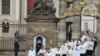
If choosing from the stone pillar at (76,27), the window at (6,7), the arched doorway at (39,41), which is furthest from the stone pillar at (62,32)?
the window at (6,7)

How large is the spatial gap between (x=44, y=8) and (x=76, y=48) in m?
3.00

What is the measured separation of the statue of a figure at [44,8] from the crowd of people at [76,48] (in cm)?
201

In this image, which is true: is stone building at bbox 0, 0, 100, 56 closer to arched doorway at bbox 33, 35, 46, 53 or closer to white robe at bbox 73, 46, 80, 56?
arched doorway at bbox 33, 35, 46, 53

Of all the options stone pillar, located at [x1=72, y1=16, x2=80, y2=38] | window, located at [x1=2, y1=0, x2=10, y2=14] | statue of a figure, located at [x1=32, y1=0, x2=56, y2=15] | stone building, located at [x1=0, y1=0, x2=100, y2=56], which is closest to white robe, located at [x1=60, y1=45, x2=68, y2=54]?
stone building, located at [x1=0, y1=0, x2=100, y2=56]

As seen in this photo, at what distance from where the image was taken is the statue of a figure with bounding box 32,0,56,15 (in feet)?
97.9

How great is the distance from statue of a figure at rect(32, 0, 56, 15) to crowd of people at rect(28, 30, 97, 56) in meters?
2.01

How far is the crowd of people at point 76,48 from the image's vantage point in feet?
89.5

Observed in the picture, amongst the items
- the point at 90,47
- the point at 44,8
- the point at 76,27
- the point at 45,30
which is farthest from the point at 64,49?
the point at 76,27

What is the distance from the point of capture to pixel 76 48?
28359 millimetres

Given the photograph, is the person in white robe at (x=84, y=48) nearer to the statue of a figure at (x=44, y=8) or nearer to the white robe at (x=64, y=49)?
the white robe at (x=64, y=49)

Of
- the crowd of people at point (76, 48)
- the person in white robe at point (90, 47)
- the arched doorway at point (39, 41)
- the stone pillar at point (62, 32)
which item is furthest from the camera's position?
the stone pillar at point (62, 32)

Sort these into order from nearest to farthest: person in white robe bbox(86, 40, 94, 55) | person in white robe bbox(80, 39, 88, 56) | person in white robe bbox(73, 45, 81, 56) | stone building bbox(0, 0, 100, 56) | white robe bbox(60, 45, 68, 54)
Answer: white robe bbox(60, 45, 68, 54) < person in white robe bbox(73, 45, 81, 56) < person in white robe bbox(80, 39, 88, 56) < person in white robe bbox(86, 40, 94, 55) < stone building bbox(0, 0, 100, 56)

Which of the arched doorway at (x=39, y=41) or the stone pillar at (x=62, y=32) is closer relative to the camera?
the arched doorway at (x=39, y=41)

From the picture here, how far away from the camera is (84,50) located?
94.2 feet
